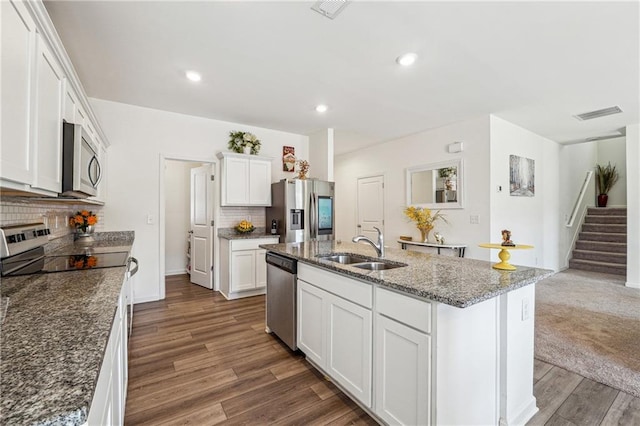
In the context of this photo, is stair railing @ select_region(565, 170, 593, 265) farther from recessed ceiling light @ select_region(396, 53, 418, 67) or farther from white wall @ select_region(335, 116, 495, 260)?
recessed ceiling light @ select_region(396, 53, 418, 67)

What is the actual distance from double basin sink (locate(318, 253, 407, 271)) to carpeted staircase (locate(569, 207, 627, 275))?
6.26 meters

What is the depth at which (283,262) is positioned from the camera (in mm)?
2562

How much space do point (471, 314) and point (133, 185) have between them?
4.17 meters

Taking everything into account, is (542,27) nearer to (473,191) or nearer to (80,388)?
(473,191)

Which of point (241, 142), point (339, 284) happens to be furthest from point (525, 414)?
point (241, 142)

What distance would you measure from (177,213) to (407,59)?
16.1 ft

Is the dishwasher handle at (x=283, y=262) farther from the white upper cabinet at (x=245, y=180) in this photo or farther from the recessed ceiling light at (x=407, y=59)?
the recessed ceiling light at (x=407, y=59)

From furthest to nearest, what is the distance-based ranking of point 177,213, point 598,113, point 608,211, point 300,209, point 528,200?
point 608,211, point 177,213, point 528,200, point 300,209, point 598,113

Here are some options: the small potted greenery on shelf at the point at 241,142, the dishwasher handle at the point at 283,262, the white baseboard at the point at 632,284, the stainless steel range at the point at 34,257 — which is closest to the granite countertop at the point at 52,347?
the stainless steel range at the point at 34,257

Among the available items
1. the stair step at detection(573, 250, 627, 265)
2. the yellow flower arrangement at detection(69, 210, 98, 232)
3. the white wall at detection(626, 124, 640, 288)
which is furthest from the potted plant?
the yellow flower arrangement at detection(69, 210, 98, 232)

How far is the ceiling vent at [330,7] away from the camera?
193 cm

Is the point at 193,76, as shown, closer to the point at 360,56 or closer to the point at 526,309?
the point at 360,56

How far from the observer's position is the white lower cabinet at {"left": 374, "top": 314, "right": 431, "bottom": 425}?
136 cm

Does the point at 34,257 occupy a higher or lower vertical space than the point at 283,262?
higher
